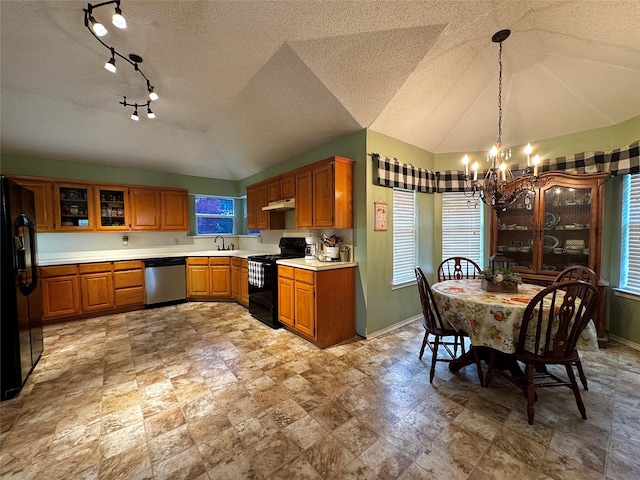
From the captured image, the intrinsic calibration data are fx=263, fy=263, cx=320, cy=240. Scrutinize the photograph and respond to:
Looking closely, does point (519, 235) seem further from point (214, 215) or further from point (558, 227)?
point (214, 215)

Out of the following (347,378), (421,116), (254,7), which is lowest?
(347,378)

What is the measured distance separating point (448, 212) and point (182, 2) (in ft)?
13.5

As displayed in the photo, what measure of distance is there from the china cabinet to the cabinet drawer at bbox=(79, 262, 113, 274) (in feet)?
19.6

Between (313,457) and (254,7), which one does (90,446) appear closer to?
(313,457)

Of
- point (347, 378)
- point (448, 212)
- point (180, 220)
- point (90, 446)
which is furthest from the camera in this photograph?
point (180, 220)

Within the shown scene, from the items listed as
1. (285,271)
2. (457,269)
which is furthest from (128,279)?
(457,269)

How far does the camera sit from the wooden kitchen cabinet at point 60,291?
3859 mm

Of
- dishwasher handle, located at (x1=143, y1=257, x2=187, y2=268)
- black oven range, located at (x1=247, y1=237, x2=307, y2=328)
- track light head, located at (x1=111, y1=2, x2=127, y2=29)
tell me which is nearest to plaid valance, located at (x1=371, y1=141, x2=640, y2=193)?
black oven range, located at (x1=247, y1=237, x2=307, y2=328)

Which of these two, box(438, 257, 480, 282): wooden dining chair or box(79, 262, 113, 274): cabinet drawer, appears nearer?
box(438, 257, 480, 282): wooden dining chair

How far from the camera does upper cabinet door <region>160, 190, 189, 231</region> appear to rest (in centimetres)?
515

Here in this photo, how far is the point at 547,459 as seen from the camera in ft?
5.19

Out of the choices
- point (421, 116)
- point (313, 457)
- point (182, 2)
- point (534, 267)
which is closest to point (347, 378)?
point (313, 457)

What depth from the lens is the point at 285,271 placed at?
11.6 feet

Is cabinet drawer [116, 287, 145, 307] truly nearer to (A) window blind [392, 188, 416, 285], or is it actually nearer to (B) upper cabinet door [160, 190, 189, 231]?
(B) upper cabinet door [160, 190, 189, 231]
